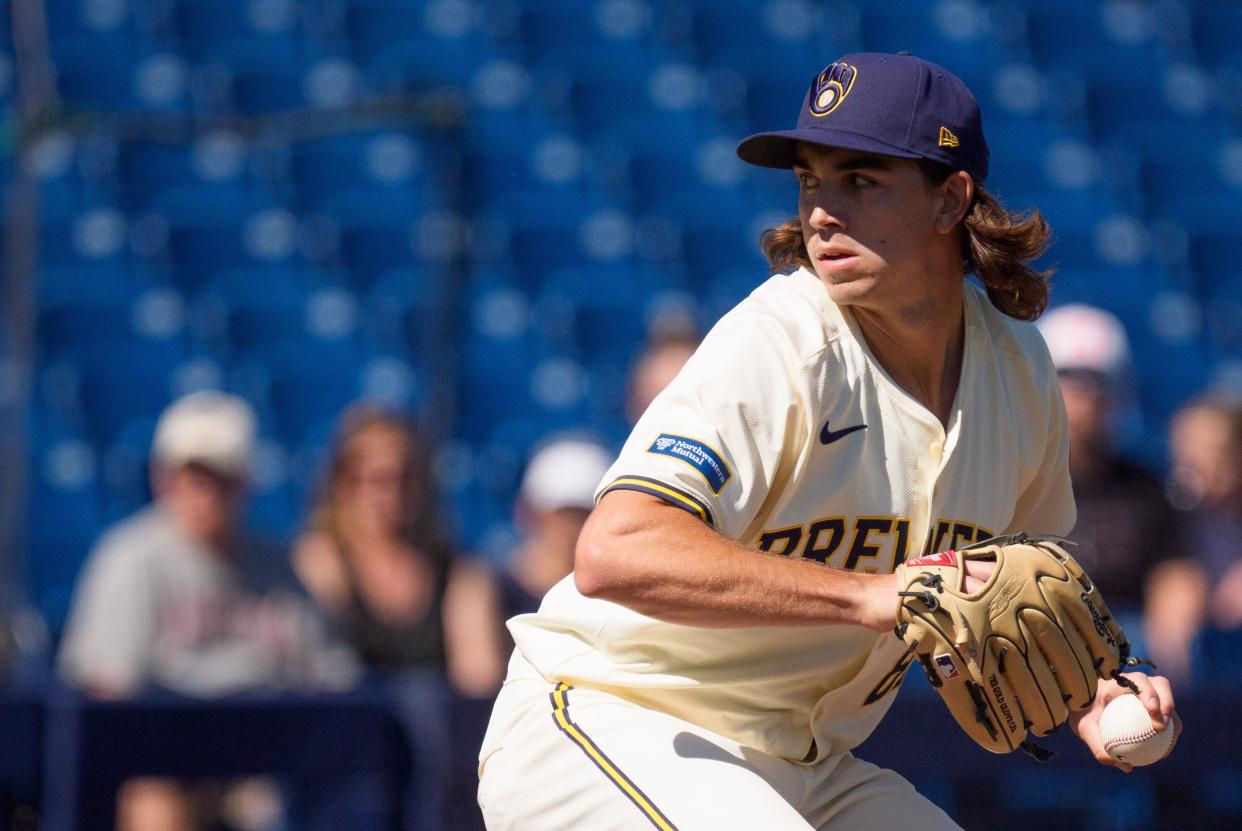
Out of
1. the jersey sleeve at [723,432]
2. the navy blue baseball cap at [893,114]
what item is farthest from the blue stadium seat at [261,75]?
the jersey sleeve at [723,432]

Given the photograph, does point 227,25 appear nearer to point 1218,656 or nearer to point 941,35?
point 941,35

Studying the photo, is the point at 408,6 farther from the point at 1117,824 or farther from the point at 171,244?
the point at 1117,824

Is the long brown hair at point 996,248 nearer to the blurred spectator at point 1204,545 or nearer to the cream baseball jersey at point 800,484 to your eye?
the cream baseball jersey at point 800,484

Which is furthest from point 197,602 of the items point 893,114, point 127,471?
point 893,114

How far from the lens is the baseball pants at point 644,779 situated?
8.71 feet

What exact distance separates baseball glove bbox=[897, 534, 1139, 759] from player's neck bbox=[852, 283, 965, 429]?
1.13 ft

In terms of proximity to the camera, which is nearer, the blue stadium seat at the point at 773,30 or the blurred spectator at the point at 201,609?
the blurred spectator at the point at 201,609

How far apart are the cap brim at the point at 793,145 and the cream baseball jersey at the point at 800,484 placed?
8.4 inches

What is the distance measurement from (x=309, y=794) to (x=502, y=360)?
3699 mm

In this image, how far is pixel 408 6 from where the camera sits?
372 inches

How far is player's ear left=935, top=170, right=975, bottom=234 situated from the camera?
2895mm

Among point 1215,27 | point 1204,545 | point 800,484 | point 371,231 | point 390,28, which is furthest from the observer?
point 1215,27

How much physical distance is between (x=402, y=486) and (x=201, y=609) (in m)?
0.74

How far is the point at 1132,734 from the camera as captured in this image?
9.05ft
